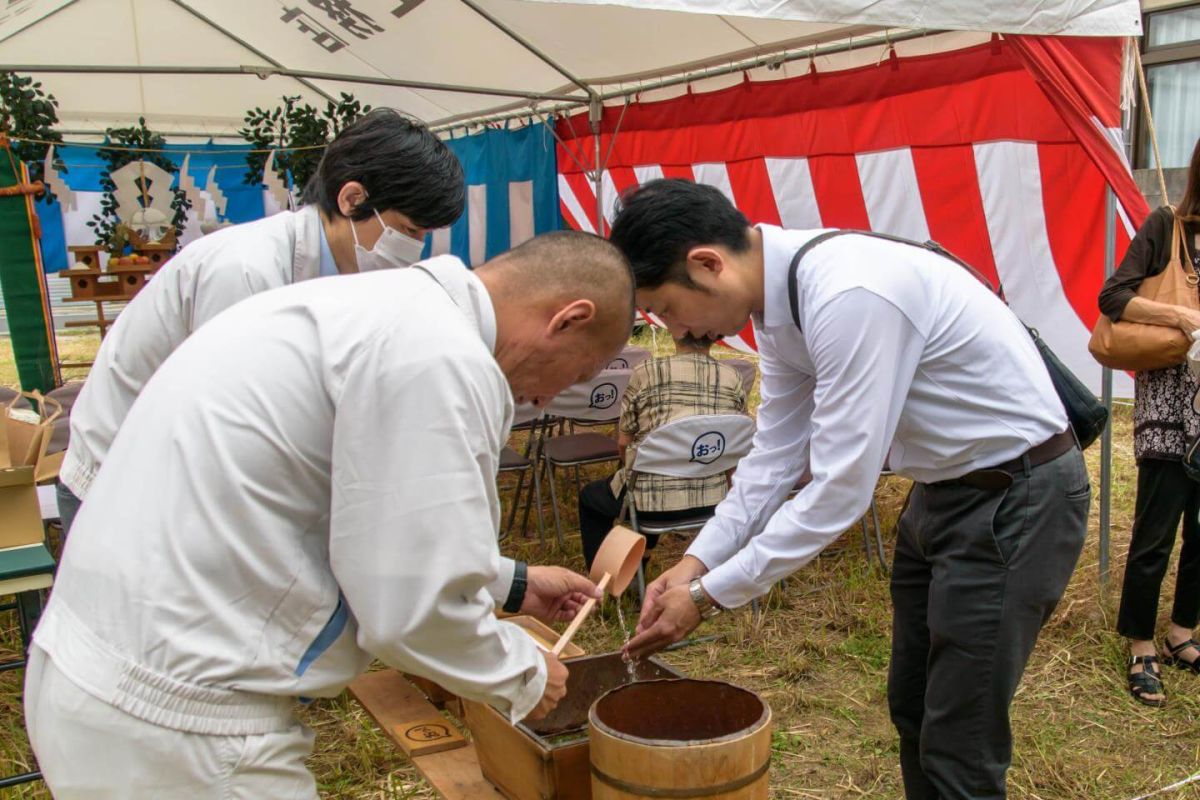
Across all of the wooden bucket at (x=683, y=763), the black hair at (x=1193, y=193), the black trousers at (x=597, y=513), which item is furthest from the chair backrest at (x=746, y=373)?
the wooden bucket at (x=683, y=763)

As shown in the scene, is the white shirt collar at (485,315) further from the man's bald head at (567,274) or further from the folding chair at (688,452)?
the folding chair at (688,452)

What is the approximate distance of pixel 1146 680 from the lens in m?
3.29

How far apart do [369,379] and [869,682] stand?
2892 mm

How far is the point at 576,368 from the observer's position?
131 centimetres

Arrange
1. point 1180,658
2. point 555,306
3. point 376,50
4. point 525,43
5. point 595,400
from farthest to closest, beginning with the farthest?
point 376,50, point 525,43, point 595,400, point 1180,658, point 555,306

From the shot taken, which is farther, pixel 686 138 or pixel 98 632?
pixel 686 138

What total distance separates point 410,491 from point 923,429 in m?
1.08

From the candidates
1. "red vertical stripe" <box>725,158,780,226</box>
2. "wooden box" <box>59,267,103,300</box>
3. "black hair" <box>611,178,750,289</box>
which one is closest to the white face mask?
"black hair" <box>611,178,750,289</box>

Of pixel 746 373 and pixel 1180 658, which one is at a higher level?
pixel 746 373

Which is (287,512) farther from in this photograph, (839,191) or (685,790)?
(839,191)

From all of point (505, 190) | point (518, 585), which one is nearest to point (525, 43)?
point (505, 190)

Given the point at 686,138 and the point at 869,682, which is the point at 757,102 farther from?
the point at 869,682

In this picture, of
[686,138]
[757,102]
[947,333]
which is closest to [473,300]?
[947,333]

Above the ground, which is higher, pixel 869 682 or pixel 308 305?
pixel 308 305
